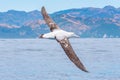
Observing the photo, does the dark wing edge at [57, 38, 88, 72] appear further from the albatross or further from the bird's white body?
the bird's white body

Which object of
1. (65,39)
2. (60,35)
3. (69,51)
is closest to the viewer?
(60,35)

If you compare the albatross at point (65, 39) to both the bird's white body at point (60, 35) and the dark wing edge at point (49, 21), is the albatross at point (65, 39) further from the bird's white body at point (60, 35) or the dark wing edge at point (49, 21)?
the dark wing edge at point (49, 21)

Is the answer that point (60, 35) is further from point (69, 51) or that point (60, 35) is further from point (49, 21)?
point (49, 21)

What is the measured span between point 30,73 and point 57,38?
305 ft

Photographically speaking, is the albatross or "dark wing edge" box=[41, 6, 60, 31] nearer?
the albatross

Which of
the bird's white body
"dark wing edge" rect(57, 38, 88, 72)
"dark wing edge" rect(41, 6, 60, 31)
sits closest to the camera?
"dark wing edge" rect(57, 38, 88, 72)

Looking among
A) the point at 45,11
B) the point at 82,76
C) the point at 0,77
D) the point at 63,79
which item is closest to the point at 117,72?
the point at 82,76

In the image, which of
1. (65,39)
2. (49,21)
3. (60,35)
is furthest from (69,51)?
(49,21)

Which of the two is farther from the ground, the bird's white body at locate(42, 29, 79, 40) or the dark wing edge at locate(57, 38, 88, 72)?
the bird's white body at locate(42, 29, 79, 40)

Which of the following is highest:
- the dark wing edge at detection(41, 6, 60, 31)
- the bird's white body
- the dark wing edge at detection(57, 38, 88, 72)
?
the dark wing edge at detection(41, 6, 60, 31)

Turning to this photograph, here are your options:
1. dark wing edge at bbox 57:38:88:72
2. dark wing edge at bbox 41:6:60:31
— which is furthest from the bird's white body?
dark wing edge at bbox 41:6:60:31

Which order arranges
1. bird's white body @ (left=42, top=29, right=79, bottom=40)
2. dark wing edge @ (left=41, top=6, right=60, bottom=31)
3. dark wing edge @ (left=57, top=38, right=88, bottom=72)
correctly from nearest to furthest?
1. dark wing edge @ (left=57, top=38, right=88, bottom=72)
2. bird's white body @ (left=42, top=29, right=79, bottom=40)
3. dark wing edge @ (left=41, top=6, right=60, bottom=31)

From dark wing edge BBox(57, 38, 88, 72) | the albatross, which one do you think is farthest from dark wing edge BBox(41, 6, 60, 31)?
dark wing edge BBox(57, 38, 88, 72)

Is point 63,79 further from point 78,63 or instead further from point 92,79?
point 78,63
